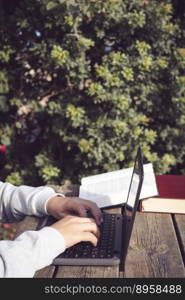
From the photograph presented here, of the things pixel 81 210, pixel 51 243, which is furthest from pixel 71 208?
pixel 51 243

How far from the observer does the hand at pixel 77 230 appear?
1366mm

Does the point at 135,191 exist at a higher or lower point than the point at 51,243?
higher

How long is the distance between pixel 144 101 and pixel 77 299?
2.25 m

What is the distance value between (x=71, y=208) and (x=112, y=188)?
0.33 metres

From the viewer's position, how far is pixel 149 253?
1.44 metres

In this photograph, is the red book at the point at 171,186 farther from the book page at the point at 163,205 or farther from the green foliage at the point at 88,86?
the green foliage at the point at 88,86

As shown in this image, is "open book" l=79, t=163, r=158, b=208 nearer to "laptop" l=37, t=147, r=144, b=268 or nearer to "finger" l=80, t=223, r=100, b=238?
"laptop" l=37, t=147, r=144, b=268

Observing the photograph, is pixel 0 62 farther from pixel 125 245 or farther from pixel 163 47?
pixel 125 245

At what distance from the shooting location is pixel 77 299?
1171 millimetres

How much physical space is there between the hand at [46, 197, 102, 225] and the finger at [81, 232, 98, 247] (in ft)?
0.57

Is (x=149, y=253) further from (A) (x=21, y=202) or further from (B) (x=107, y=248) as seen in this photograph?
(A) (x=21, y=202)

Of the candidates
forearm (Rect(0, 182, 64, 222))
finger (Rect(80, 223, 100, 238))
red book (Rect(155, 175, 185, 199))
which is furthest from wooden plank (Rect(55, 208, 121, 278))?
red book (Rect(155, 175, 185, 199))

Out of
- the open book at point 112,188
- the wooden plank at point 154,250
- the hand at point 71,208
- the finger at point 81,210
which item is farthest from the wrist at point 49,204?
the wooden plank at point 154,250

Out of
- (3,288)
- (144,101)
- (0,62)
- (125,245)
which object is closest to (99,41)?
(144,101)
